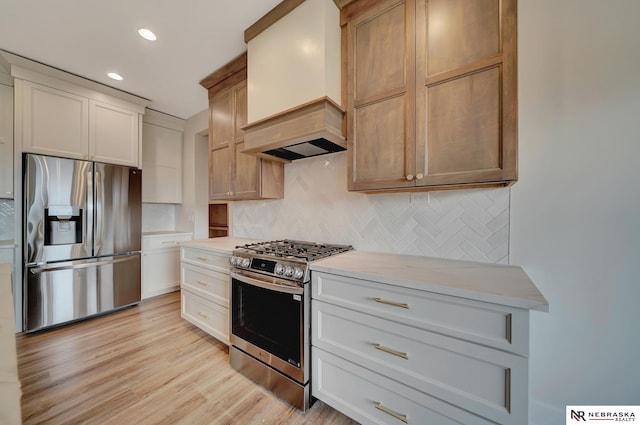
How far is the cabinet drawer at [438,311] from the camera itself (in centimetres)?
90

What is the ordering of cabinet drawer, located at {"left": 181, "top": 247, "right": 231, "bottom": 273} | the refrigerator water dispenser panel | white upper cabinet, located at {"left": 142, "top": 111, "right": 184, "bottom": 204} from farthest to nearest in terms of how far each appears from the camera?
white upper cabinet, located at {"left": 142, "top": 111, "right": 184, "bottom": 204}
the refrigerator water dispenser panel
cabinet drawer, located at {"left": 181, "top": 247, "right": 231, "bottom": 273}

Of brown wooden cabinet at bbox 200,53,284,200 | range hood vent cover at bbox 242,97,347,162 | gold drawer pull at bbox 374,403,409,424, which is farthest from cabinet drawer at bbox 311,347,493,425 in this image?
brown wooden cabinet at bbox 200,53,284,200

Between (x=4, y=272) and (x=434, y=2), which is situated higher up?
(x=434, y=2)

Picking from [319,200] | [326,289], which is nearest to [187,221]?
[319,200]

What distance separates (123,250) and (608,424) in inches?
167

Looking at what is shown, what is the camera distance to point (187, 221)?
146 inches

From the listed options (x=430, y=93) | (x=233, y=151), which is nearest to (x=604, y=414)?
(x=430, y=93)

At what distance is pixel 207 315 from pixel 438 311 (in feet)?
6.56

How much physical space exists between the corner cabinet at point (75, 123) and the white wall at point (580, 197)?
3.95m

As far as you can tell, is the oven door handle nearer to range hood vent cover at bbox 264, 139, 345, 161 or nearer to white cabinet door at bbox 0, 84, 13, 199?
range hood vent cover at bbox 264, 139, 345, 161

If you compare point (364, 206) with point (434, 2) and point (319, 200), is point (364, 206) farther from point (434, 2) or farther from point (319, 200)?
point (434, 2)

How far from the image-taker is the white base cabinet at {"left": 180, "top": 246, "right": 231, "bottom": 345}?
201 centimetres

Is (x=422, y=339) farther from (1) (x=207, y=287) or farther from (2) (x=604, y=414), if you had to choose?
(1) (x=207, y=287)

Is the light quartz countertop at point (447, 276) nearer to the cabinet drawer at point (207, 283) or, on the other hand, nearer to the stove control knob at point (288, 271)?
the stove control knob at point (288, 271)
